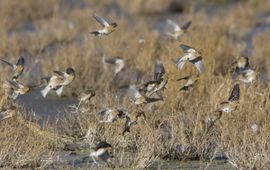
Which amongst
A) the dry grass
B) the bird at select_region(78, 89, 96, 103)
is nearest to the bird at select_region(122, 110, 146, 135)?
the dry grass

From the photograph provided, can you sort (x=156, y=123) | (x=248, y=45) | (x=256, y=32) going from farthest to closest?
(x=256, y=32) < (x=248, y=45) < (x=156, y=123)

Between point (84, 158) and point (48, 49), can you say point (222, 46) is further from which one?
point (84, 158)

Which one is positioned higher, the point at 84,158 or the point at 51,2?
the point at 51,2

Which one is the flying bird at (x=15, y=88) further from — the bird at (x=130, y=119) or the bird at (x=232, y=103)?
the bird at (x=232, y=103)

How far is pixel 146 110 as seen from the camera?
31.6 feet

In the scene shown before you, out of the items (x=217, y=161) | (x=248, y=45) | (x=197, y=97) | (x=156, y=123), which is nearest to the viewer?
(x=217, y=161)

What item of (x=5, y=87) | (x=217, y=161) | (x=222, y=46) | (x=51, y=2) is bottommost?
(x=217, y=161)

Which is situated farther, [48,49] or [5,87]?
[48,49]

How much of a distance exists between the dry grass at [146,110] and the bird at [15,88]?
0.18 meters

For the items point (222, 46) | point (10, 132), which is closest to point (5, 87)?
point (10, 132)

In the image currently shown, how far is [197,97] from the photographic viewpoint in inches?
441

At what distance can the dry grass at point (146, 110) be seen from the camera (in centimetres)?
802

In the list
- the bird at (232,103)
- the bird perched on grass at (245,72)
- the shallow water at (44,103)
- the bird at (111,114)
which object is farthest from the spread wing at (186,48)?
the shallow water at (44,103)

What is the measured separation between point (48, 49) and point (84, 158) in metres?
7.57
